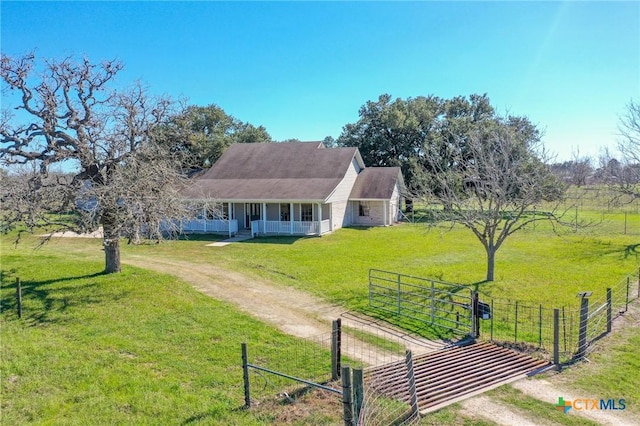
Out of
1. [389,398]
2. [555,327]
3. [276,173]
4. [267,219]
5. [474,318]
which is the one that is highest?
[276,173]

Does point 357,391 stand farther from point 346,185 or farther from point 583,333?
point 346,185

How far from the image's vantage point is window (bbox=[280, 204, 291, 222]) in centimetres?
2814

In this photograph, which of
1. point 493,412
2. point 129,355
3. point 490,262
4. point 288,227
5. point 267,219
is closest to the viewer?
point 493,412

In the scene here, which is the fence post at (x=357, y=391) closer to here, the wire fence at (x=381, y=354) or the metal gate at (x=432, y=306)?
the wire fence at (x=381, y=354)

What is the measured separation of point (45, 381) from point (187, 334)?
2998mm

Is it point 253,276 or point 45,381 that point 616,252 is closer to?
point 253,276

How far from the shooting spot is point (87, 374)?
8.20 meters

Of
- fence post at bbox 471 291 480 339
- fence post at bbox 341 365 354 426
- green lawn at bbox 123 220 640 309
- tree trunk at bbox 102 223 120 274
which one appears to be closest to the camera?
fence post at bbox 341 365 354 426

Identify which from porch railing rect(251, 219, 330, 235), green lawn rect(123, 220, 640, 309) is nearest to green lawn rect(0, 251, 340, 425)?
green lawn rect(123, 220, 640, 309)

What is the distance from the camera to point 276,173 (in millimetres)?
30734

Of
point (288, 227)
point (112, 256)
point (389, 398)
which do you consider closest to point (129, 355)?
point (389, 398)

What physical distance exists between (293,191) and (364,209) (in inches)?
286

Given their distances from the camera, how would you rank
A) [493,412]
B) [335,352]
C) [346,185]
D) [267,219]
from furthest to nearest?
1. [346,185]
2. [267,219]
3. [335,352]
4. [493,412]

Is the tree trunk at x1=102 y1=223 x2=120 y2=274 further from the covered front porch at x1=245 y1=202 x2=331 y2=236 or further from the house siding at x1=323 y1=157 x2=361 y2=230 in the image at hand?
the house siding at x1=323 y1=157 x2=361 y2=230
